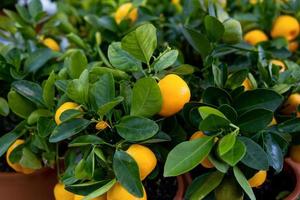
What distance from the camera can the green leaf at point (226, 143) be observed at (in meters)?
0.56

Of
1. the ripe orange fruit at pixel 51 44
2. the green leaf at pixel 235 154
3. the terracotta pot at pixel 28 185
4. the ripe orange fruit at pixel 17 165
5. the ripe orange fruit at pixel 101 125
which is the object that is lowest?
the terracotta pot at pixel 28 185

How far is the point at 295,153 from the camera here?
754 mm

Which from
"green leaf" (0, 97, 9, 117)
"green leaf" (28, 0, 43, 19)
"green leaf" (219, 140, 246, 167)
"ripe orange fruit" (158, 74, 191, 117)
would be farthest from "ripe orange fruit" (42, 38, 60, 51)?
"green leaf" (219, 140, 246, 167)

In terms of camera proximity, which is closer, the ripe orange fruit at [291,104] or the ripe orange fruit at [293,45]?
the ripe orange fruit at [291,104]

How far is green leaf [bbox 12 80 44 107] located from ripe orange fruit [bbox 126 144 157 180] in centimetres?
20

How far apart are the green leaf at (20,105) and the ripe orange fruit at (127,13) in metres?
0.32

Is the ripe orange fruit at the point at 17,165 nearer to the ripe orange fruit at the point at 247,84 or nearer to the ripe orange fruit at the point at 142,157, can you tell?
the ripe orange fruit at the point at 142,157

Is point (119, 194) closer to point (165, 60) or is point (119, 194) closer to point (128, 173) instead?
point (128, 173)

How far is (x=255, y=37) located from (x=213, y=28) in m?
0.26

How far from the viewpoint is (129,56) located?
2.17ft

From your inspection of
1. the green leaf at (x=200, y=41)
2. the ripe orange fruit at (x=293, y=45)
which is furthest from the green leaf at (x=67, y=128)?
the ripe orange fruit at (x=293, y=45)

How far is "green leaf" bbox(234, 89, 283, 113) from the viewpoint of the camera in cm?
63

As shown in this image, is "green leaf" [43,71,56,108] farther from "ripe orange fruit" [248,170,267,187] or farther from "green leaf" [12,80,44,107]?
"ripe orange fruit" [248,170,267,187]

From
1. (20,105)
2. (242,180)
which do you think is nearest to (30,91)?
(20,105)
